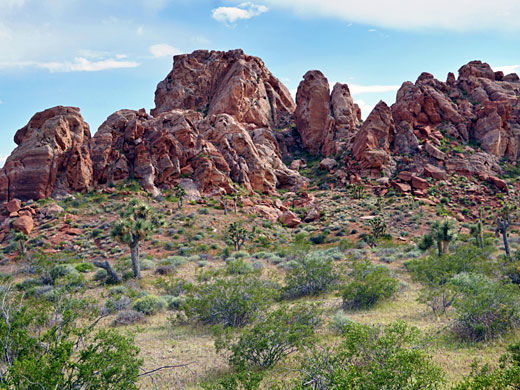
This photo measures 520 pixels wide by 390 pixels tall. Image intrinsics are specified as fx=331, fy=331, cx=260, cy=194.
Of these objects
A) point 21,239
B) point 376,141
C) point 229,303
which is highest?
point 376,141

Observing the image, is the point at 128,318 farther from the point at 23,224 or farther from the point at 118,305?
the point at 23,224

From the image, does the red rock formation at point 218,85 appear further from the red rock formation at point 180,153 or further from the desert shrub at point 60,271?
the desert shrub at point 60,271

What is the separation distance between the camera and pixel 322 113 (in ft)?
229

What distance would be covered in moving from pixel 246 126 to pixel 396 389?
62008 millimetres

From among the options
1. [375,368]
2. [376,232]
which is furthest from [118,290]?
[376,232]

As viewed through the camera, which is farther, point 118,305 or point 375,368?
point 118,305

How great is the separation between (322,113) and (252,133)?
16.7 metres

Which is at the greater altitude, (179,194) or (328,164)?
(328,164)

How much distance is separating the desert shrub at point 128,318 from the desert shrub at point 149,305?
0.45 meters

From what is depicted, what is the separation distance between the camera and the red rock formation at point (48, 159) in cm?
3959

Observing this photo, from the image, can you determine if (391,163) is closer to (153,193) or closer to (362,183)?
(362,183)

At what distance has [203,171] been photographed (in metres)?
47.3

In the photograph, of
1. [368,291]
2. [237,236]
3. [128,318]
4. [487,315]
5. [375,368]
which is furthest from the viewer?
[237,236]

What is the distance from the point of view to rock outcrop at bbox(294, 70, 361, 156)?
219 feet
